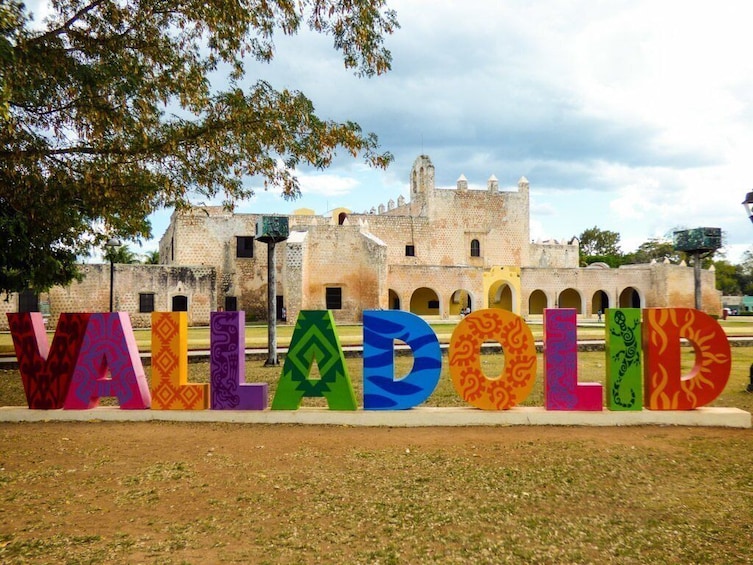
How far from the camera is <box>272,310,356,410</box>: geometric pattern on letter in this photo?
6.34 meters

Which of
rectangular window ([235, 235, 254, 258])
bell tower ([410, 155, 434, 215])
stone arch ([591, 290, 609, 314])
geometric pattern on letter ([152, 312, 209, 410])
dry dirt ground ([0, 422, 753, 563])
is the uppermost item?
bell tower ([410, 155, 434, 215])

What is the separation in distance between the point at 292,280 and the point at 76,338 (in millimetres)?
19444

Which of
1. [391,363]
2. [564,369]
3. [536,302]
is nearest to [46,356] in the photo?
[391,363]

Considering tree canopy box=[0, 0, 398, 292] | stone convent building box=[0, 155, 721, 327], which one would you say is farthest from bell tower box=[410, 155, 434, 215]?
tree canopy box=[0, 0, 398, 292]

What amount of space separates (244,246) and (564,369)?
2565cm

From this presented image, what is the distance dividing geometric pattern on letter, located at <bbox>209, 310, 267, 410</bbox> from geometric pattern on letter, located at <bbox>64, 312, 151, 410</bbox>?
0.88 m

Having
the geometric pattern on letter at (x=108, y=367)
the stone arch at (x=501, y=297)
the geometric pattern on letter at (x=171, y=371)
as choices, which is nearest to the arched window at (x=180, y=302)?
the stone arch at (x=501, y=297)

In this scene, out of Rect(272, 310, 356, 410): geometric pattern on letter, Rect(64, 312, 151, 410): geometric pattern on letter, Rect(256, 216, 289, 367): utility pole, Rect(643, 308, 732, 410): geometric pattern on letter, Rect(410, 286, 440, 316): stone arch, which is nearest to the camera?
Rect(643, 308, 732, 410): geometric pattern on letter

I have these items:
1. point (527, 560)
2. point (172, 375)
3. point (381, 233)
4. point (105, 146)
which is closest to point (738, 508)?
point (527, 560)

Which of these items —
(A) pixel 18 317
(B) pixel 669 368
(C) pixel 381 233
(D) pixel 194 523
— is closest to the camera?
(D) pixel 194 523

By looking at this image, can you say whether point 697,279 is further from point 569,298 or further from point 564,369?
point 569,298

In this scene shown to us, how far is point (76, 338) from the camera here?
654 centimetres

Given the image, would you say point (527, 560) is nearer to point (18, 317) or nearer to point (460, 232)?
point (18, 317)

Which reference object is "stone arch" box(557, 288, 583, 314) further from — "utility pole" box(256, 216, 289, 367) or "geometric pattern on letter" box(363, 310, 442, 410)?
"geometric pattern on letter" box(363, 310, 442, 410)
